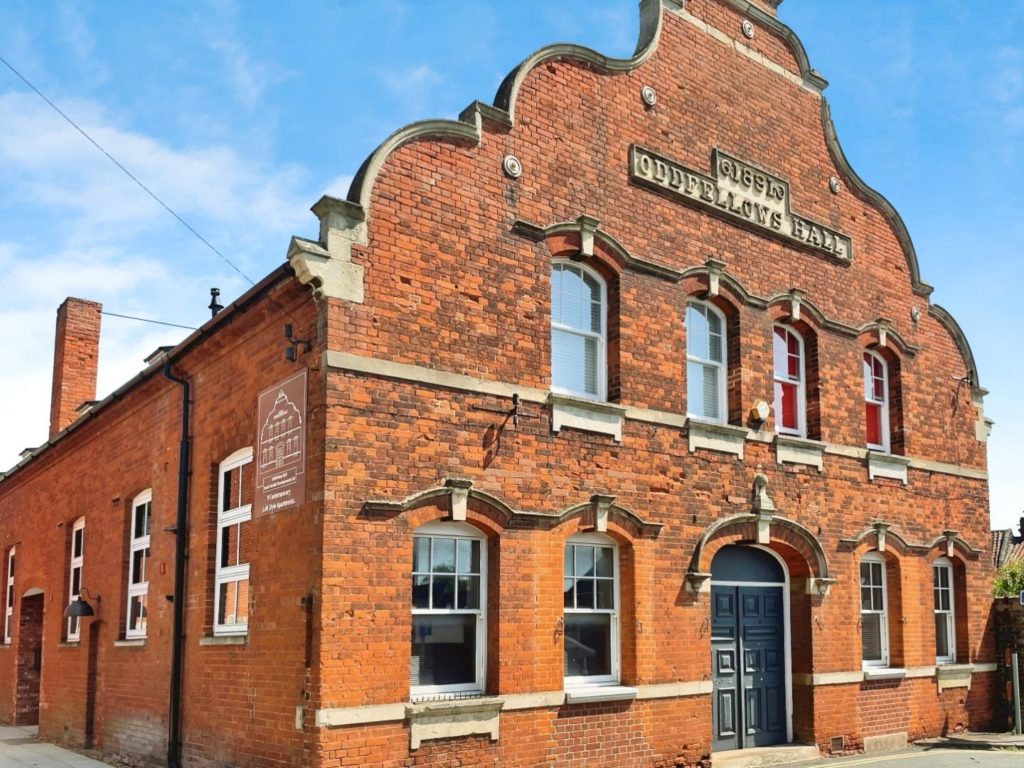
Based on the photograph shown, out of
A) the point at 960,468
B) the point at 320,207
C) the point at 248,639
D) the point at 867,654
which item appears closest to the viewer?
the point at 320,207

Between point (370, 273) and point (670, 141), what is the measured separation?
17.9 ft

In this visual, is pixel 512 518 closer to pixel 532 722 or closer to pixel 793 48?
pixel 532 722

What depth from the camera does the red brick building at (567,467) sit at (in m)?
10.9

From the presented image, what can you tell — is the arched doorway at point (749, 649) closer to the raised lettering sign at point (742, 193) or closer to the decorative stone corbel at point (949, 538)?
the decorative stone corbel at point (949, 538)

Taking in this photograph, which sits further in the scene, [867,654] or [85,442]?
[85,442]

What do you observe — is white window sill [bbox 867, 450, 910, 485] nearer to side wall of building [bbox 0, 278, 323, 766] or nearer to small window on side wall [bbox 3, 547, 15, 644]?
side wall of building [bbox 0, 278, 323, 766]

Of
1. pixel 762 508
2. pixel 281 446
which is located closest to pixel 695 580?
pixel 762 508

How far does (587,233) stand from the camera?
512 inches

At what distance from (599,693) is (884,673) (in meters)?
5.96

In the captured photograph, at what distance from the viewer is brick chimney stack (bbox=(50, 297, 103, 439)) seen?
78.8 feet

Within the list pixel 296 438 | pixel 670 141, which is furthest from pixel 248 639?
pixel 670 141

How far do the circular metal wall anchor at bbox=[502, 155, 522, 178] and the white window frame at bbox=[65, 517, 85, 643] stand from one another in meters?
10.7

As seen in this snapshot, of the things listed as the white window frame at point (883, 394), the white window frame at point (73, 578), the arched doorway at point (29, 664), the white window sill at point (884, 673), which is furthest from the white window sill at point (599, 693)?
the arched doorway at point (29, 664)

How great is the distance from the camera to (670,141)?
1456 cm
